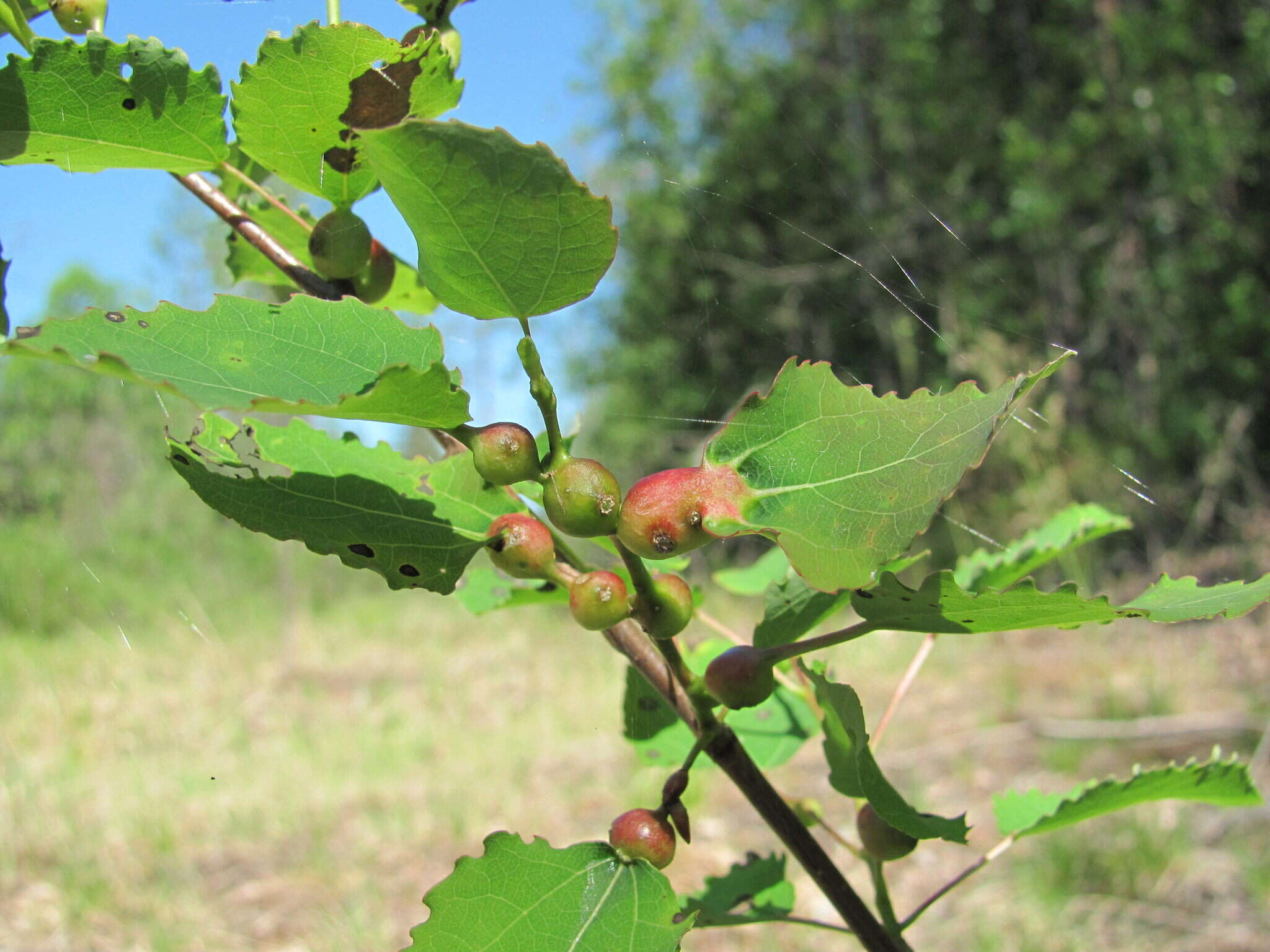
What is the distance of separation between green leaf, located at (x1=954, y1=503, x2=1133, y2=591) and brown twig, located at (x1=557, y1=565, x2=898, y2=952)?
0.58 ft

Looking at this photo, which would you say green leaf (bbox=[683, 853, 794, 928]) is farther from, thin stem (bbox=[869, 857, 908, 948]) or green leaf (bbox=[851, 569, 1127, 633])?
green leaf (bbox=[851, 569, 1127, 633])

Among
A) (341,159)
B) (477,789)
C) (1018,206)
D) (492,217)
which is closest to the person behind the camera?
(492,217)

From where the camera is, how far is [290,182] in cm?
38

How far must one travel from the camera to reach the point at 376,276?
1.36 ft

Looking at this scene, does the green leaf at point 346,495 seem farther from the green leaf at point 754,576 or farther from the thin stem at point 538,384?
the green leaf at point 754,576

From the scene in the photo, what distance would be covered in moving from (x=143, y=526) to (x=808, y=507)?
15.4 ft

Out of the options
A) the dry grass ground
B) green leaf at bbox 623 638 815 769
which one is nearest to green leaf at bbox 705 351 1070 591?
green leaf at bbox 623 638 815 769

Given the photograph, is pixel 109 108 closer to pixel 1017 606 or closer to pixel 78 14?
pixel 78 14

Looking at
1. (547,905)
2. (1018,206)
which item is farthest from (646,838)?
(1018,206)

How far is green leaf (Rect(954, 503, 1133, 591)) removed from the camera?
55cm

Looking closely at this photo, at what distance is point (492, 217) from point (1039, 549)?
444 millimetres

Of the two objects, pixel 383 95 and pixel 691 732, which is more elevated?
pixel 383 95

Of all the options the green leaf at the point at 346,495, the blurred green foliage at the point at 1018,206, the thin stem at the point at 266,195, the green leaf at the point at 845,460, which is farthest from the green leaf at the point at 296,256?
the blurred green foliage at the point at 1018,206

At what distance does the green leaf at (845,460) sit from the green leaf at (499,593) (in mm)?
192
